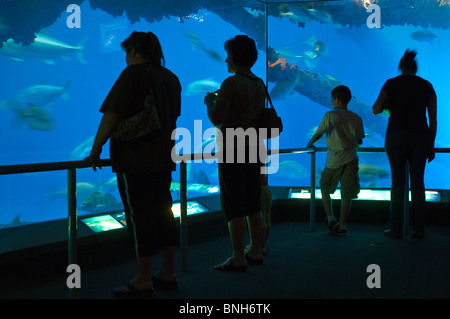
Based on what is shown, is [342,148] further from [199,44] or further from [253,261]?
[199,44]

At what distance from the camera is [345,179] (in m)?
4.35

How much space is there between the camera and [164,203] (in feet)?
7.98

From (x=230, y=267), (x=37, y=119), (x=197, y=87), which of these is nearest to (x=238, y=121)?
(x=230, y=267)

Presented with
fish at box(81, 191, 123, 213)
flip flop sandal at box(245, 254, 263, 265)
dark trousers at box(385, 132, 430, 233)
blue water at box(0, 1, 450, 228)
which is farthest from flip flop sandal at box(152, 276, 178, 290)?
blue water at box(0, 1, 450, 228)

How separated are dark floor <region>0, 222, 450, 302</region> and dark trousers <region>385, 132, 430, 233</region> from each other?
223mm

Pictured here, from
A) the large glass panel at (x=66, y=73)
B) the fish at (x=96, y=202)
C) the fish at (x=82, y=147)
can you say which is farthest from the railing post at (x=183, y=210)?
the large glass panel at (x=66, y=73)

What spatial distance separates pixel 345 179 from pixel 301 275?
166 centimetres

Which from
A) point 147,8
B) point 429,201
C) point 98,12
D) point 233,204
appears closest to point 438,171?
point 147,8

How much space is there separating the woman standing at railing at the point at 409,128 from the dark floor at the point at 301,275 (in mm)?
467

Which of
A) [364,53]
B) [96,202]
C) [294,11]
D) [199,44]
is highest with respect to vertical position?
[364,53]
